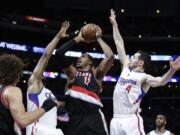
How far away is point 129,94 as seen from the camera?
21.2 feet

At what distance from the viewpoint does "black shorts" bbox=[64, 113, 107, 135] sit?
6.09m

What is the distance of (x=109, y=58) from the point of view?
652cm

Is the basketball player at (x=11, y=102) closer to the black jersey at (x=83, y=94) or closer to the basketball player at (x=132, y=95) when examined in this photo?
the black jersey at (x=83, y=94)

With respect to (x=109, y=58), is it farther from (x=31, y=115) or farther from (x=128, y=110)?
(x=31, y=115)

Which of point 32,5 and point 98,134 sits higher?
point 32,5

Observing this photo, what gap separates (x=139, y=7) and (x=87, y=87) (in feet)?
56.8

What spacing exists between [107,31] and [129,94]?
16638 millimetres

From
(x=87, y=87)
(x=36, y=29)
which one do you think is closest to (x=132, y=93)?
(x=87, y=87)

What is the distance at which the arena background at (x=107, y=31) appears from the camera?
21.2m

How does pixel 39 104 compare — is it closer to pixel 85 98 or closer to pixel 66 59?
pixel 85 98

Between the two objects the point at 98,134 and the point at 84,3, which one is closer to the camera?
the point at 98,134

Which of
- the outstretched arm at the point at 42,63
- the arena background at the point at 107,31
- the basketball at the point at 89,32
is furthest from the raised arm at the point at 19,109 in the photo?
the arena background at the point at 107,31

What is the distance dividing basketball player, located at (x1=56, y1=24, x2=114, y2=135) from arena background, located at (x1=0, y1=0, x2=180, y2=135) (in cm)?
1444

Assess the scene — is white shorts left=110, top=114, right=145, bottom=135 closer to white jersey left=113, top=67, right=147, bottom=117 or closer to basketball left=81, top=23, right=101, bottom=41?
white jersey left=113, top=67, right=147, bottom=117
